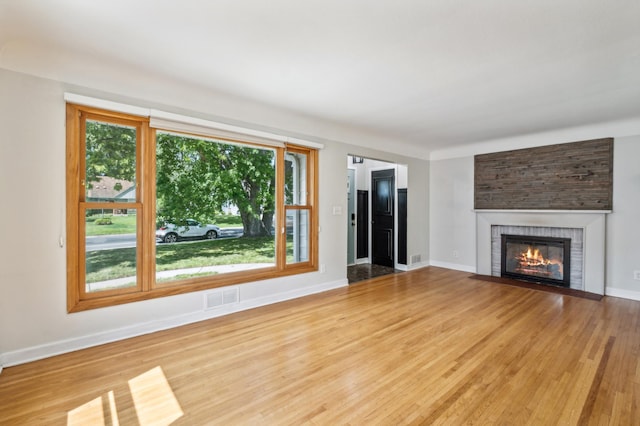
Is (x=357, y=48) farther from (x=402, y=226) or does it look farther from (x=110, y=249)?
(x=402, y=226)

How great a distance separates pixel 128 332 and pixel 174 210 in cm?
126

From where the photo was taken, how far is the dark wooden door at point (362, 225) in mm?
6750

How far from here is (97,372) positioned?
7.42 feet

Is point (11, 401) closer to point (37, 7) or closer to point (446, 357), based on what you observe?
point (37, 7)

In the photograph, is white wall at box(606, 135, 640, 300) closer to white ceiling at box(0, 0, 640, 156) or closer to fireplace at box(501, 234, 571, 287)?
fireplace at box(501, 234, 571, 287)

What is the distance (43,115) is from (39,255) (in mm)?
1155

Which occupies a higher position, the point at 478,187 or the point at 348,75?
the point at 348,75

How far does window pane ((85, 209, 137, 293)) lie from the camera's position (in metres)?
2.76

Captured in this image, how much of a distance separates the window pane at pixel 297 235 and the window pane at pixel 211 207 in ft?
0.85

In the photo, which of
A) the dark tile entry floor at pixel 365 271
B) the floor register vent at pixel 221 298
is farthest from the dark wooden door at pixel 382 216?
the floor register vent at pixel 221 298

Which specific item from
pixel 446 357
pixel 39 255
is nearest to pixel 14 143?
pixel 39 255

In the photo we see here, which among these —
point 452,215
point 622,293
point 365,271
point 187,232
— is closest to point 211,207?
point 187,232

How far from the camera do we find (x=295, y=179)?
14.1 feet

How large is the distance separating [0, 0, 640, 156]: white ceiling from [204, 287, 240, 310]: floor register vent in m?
2.26
